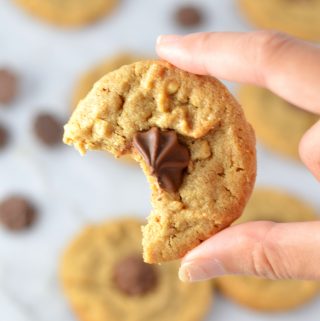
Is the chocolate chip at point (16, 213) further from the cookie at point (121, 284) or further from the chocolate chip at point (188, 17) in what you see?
the chocolate chip at point (188, 17)

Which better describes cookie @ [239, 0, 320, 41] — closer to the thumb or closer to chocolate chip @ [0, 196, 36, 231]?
chocolate chip @ [0, 196, 36, 231]

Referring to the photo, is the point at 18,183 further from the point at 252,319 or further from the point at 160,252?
the point at 160,252

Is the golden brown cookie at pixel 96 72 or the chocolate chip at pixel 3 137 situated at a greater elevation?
the golden brown cookie at pixel 96 72

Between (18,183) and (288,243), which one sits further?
(18,183)

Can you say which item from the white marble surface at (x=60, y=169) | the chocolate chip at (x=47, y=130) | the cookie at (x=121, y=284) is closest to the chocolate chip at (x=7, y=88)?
the white marble surface at (x=60, y=169)

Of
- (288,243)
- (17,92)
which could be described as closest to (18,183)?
(17,92)
